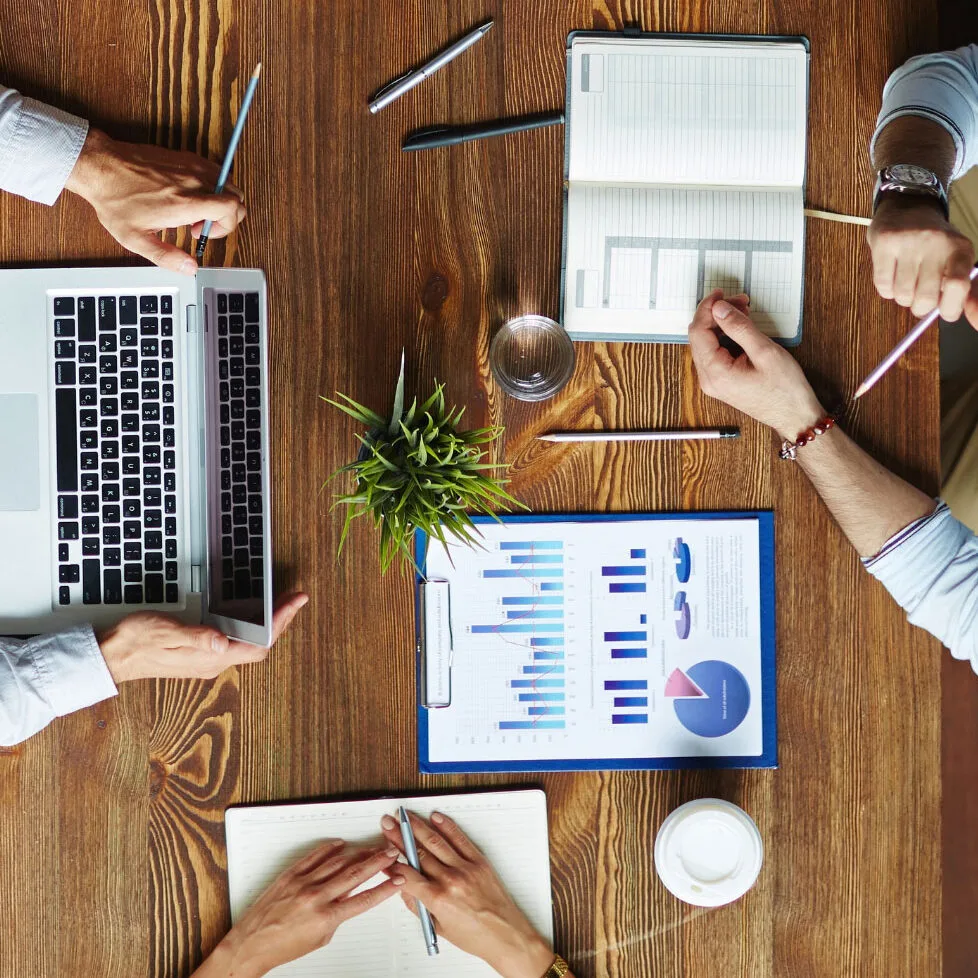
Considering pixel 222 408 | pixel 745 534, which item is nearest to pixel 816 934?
pixel 745 534

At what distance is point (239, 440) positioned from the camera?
1.01m

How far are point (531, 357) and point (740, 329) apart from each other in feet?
0.88

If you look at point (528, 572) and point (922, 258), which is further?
point (528, 572)

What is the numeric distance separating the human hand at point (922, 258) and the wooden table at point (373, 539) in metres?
0.11

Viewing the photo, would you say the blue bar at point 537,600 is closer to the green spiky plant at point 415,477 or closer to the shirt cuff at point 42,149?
the green spiky plant at point 415,477

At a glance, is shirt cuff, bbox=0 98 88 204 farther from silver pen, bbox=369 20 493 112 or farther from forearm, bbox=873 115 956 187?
forearm, bbox=873 115 956 187

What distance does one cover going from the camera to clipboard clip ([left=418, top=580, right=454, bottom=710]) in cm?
104

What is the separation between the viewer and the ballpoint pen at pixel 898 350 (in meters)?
0.96

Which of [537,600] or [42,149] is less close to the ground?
[42,149]

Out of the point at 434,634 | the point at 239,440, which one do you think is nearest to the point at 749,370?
the point at 434,634

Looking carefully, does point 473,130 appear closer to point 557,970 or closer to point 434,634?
point 434,634

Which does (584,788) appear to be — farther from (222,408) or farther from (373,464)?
(222,408)

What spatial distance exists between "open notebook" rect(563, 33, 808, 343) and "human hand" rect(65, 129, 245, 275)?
18.2 inches

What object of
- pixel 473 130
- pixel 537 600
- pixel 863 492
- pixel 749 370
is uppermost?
pixel 473 130
